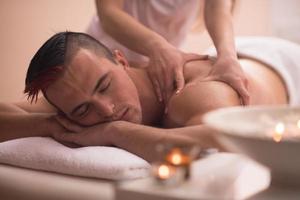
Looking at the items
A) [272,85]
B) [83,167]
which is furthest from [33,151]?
[272,85]

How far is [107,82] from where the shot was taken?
1213 mm

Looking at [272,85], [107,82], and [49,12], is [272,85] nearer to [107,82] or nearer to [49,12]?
[107,82]

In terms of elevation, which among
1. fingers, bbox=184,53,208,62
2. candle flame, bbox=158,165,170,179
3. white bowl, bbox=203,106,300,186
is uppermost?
white bowl, bbox=203,106,300,186

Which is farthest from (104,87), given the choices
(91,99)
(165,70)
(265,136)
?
(265,136)

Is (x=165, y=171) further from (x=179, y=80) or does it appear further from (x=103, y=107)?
(x=179, y=80)

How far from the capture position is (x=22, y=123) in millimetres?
1296

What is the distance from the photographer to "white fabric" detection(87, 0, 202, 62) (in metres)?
1.60

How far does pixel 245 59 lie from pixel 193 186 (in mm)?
896

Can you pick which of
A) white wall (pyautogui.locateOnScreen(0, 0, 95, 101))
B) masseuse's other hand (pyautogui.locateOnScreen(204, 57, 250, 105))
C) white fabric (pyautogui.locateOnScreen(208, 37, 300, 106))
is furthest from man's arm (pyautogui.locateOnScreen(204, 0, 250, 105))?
white wall (pyautogui.locateOnScreen(0, 0, 95, 101))

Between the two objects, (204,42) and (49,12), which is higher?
(49,12)

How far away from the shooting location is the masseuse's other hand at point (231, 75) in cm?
123

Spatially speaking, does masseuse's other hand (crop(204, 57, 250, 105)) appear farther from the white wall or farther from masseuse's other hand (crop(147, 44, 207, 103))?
the white wall

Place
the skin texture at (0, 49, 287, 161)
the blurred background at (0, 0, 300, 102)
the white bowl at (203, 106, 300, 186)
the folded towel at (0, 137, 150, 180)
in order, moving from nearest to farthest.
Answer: the white bowl at (203, 106, 300, 186), the folded towel at (0, 137, 150, 180), the skin texture at (0, 49, 287, 161), the blurred background at (0, 0, 300, 102)

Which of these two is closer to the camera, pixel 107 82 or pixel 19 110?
pixel 107 82
